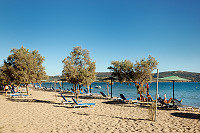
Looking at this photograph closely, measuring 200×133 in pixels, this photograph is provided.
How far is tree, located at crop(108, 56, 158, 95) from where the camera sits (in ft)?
43.5

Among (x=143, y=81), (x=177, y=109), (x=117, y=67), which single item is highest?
(x=117, y=67)

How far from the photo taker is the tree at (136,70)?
1327cm

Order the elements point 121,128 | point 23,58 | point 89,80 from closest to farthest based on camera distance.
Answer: point 121,128 < point 89,80 < point 23,58

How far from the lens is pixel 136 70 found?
1352 centimetres

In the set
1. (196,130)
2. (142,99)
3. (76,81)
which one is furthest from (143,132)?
(142,99)

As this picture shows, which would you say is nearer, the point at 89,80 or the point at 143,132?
the point at 143,132

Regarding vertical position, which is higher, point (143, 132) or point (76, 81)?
point (76, 81)

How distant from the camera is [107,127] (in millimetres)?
6316

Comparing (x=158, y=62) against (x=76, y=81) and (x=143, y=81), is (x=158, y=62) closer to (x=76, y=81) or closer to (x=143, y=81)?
(x=143, y=81)

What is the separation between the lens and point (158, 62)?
1330 cm

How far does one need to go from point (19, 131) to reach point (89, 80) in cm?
682

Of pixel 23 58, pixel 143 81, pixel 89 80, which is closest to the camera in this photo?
pixel 89 80

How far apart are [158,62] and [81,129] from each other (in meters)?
9.50

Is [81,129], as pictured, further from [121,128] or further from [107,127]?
[121,128]
